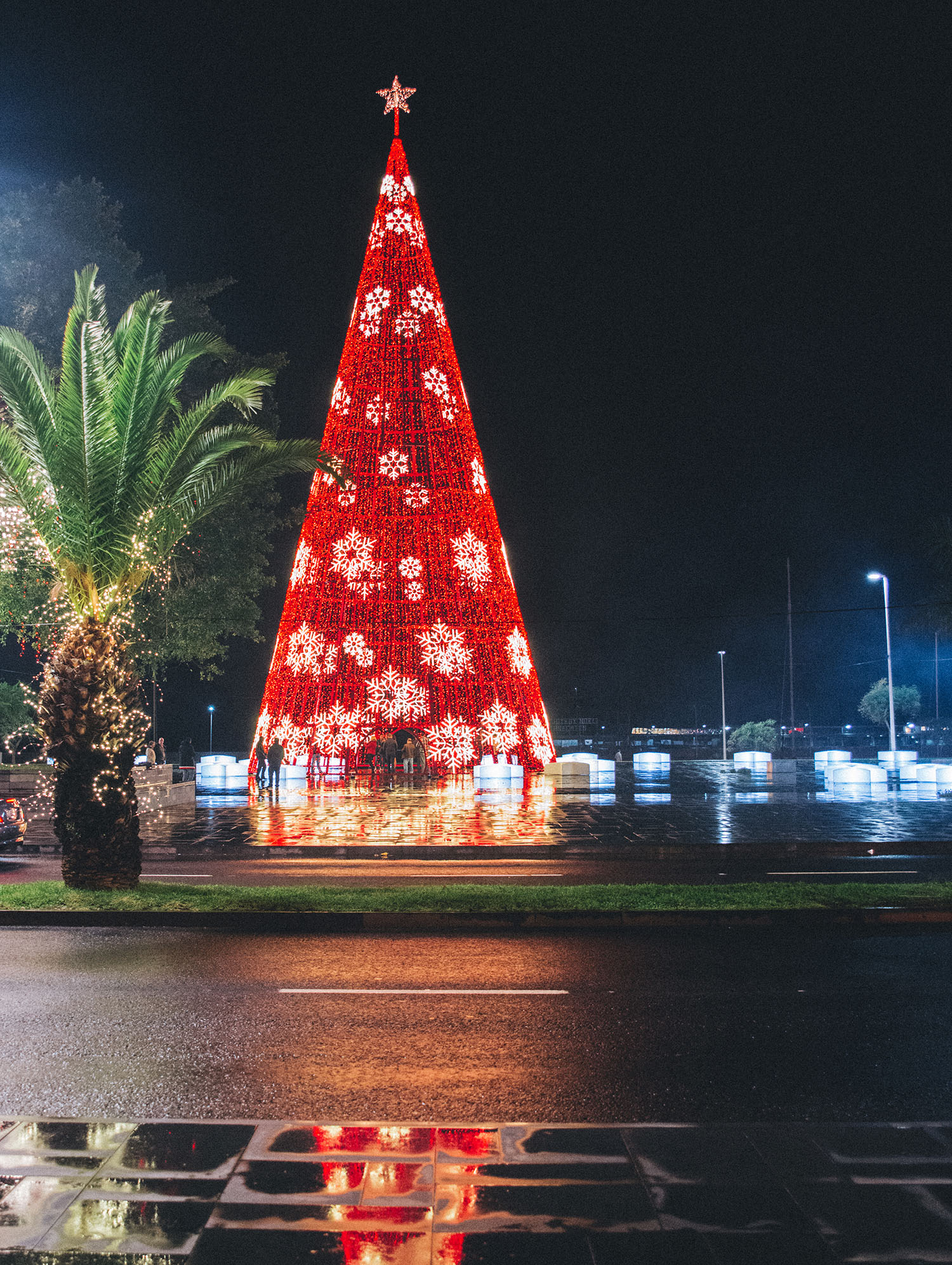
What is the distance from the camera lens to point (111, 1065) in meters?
5.68

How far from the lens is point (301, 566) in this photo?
2505cm

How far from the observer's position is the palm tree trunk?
11.3 metres

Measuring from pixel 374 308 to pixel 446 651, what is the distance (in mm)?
9219

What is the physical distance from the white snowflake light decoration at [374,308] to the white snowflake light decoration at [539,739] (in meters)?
11.1

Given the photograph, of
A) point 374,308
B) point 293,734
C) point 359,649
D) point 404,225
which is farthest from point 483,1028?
point 404,225

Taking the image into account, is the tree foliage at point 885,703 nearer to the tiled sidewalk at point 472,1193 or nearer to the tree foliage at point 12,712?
the tree foliage at point 12,712

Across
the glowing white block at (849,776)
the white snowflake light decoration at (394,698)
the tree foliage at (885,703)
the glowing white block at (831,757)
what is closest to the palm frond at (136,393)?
the white snowflake light decoration at (394,698)

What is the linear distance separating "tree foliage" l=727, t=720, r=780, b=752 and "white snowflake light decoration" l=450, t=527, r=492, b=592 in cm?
2784

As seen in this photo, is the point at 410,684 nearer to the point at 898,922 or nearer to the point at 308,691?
the point at 308,691

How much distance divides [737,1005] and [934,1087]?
67.5 inches

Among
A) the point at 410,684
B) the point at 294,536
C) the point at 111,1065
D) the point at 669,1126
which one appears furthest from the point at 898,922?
the point at 294,536

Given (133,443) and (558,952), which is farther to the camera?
(133,443)

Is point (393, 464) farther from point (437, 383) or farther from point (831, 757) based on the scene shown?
point (831, 757)

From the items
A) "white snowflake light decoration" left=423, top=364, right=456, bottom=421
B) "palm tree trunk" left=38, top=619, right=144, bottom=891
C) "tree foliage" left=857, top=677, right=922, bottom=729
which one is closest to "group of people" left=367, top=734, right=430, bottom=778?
"white snowflake light decoration" left=423, top=364, right=456, bottom=421
